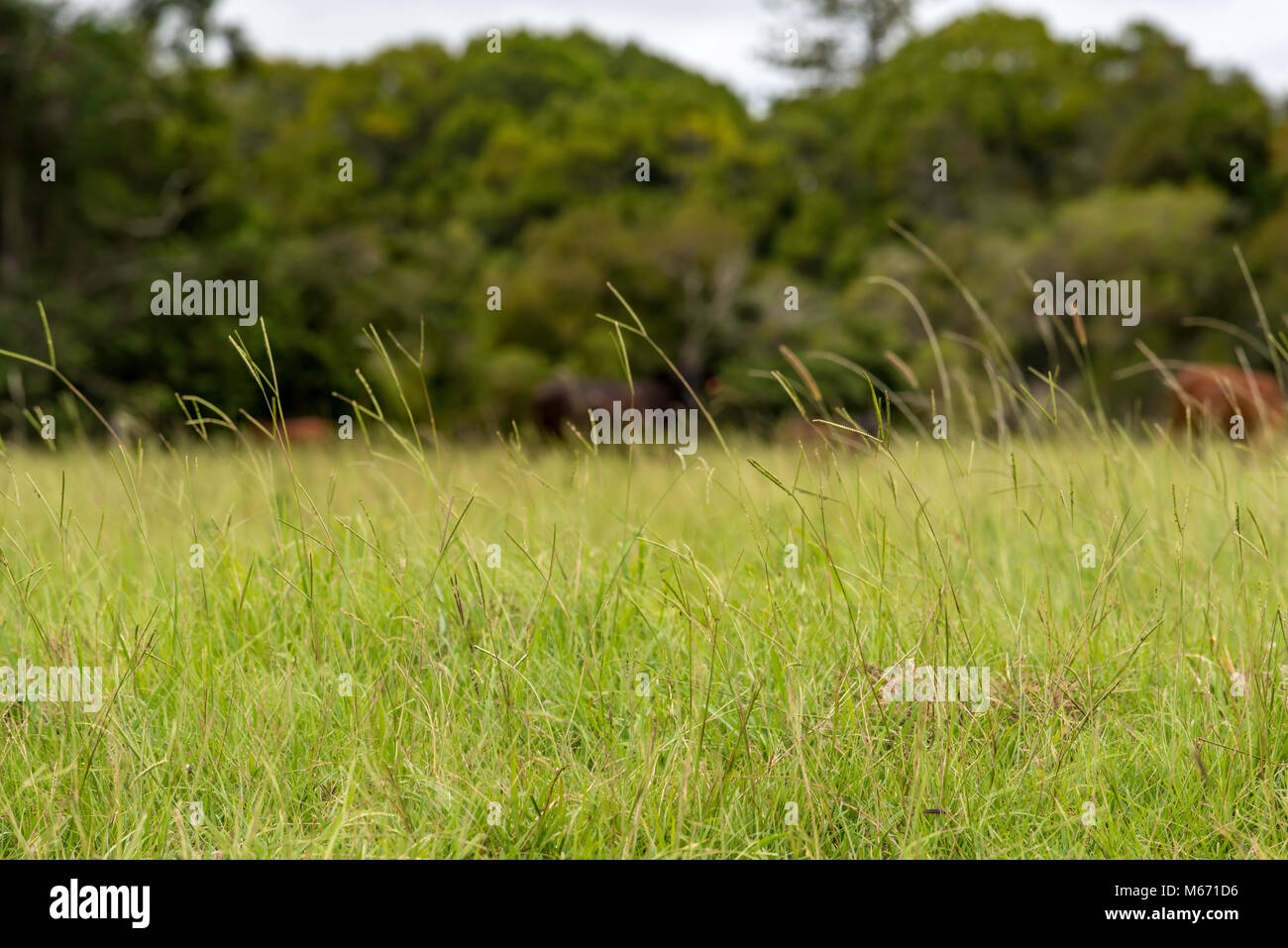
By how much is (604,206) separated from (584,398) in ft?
53.7

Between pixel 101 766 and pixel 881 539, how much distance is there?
1.61 m

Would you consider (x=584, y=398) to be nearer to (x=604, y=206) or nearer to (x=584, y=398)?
(x=584, y=398)

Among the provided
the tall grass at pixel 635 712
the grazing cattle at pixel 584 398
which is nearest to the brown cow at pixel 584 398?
the grazing cattle at pixel 584 398

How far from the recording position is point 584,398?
13.9 meters

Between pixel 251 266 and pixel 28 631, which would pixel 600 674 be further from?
pixel 251 266

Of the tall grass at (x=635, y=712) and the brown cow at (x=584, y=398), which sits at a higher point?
the tall grass at (x=635, y=712)

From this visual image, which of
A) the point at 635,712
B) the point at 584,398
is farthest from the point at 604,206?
the point at 635,712

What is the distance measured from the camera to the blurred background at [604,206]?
17.1 meters

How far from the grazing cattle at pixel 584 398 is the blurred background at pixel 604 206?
91 centimetres

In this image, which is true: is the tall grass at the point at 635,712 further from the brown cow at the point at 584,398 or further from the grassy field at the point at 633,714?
the brown cow at the point at 584,398

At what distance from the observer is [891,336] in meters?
20.5

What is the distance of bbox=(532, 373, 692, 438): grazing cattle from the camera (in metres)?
13.8

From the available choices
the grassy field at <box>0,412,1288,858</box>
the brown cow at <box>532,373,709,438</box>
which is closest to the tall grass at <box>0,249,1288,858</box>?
the grassy field at <box>0,412,1288,858</box>
